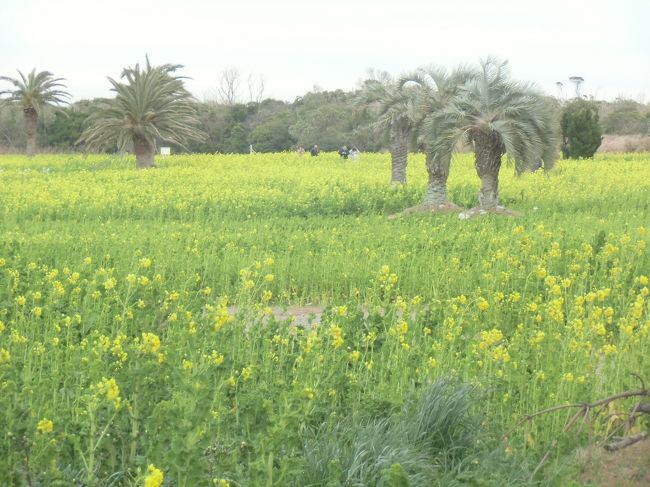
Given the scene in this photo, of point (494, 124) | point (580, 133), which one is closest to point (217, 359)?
point (494, 124)

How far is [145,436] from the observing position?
4.48 metres

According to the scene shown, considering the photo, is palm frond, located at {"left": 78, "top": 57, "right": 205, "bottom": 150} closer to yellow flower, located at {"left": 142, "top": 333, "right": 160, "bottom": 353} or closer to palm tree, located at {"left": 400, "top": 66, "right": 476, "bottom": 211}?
palm tree, located at {"left": 400, "top": 66, "right": 476, "bottom": 211}

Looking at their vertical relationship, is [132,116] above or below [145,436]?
above

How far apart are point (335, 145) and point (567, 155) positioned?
15976mm

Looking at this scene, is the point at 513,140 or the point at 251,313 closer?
the point at 251,313

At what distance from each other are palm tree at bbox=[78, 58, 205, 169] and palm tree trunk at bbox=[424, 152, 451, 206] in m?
14.6

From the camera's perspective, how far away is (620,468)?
4492 mm

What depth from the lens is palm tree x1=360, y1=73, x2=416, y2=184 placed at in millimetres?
26812

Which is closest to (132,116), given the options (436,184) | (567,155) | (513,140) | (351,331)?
(436,184)

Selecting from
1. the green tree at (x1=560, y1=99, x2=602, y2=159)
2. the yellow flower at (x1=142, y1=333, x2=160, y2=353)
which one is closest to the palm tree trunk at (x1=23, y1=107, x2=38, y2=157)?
the green tree at (x1=560, y1=99, x2=602, y2=159)

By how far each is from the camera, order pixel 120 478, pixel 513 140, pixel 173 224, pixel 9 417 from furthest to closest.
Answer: pixel 513 140 < pixel 173 224 < pixel 120 478 < pixel 9 417

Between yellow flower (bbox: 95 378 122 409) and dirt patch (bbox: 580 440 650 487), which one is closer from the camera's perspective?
yellow flower (bbox: 95 378 122 409)

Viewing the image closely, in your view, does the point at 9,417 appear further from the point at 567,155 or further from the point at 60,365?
the point at 567,155

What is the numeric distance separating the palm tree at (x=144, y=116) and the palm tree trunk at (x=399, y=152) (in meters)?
8.93
